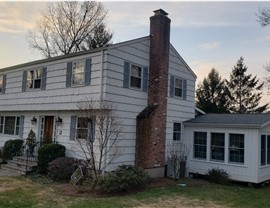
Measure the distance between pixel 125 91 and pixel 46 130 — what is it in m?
5.23

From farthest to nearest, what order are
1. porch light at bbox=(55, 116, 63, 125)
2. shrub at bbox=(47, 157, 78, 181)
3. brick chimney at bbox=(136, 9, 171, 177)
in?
porch light at bbox=(55, 116, 63, 125)
brick chimney at bbox=(136, 9, 171, 177)
shrub at bbox=(47, 157, 78, 181)

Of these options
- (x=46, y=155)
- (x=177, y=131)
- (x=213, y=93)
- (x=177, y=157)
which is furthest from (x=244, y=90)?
(x=46, y=155)

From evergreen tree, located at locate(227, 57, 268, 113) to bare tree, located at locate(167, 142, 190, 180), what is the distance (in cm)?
2522

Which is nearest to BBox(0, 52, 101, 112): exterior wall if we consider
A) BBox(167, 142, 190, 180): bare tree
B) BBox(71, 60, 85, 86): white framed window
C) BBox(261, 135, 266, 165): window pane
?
BBox(71, 60, 85, 86): white framed window

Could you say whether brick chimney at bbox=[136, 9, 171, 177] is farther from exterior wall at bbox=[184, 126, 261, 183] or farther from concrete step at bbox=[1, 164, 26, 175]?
concrete step at bbox=[1, 164, 26, 175]

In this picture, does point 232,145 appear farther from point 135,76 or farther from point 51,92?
point 51,92

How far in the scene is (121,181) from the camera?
10.4 m

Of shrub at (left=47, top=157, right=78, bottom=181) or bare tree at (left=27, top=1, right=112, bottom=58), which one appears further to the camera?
bare tree at (left=27, top=1, right=112, bottom=58)

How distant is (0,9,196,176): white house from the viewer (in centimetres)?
1282

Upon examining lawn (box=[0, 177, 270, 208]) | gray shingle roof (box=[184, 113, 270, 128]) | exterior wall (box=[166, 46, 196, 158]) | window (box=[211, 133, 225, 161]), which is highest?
exterior wall (box=[166, 46, 196, 158])

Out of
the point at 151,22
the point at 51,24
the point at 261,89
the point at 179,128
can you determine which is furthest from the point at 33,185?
the point at 261,89

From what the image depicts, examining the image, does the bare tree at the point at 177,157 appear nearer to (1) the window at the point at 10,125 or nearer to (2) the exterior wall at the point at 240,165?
(2) the exterior wall at the point at 240,165

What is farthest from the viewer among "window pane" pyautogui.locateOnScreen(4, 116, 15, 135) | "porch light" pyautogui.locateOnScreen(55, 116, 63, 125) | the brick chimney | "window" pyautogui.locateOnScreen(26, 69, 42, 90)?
"window pane" pyautogui.locateOnScreen(4, 116, 15, 135)

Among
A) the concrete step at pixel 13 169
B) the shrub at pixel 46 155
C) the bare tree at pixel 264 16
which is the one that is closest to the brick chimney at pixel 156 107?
the shrub at pixel 46 155
